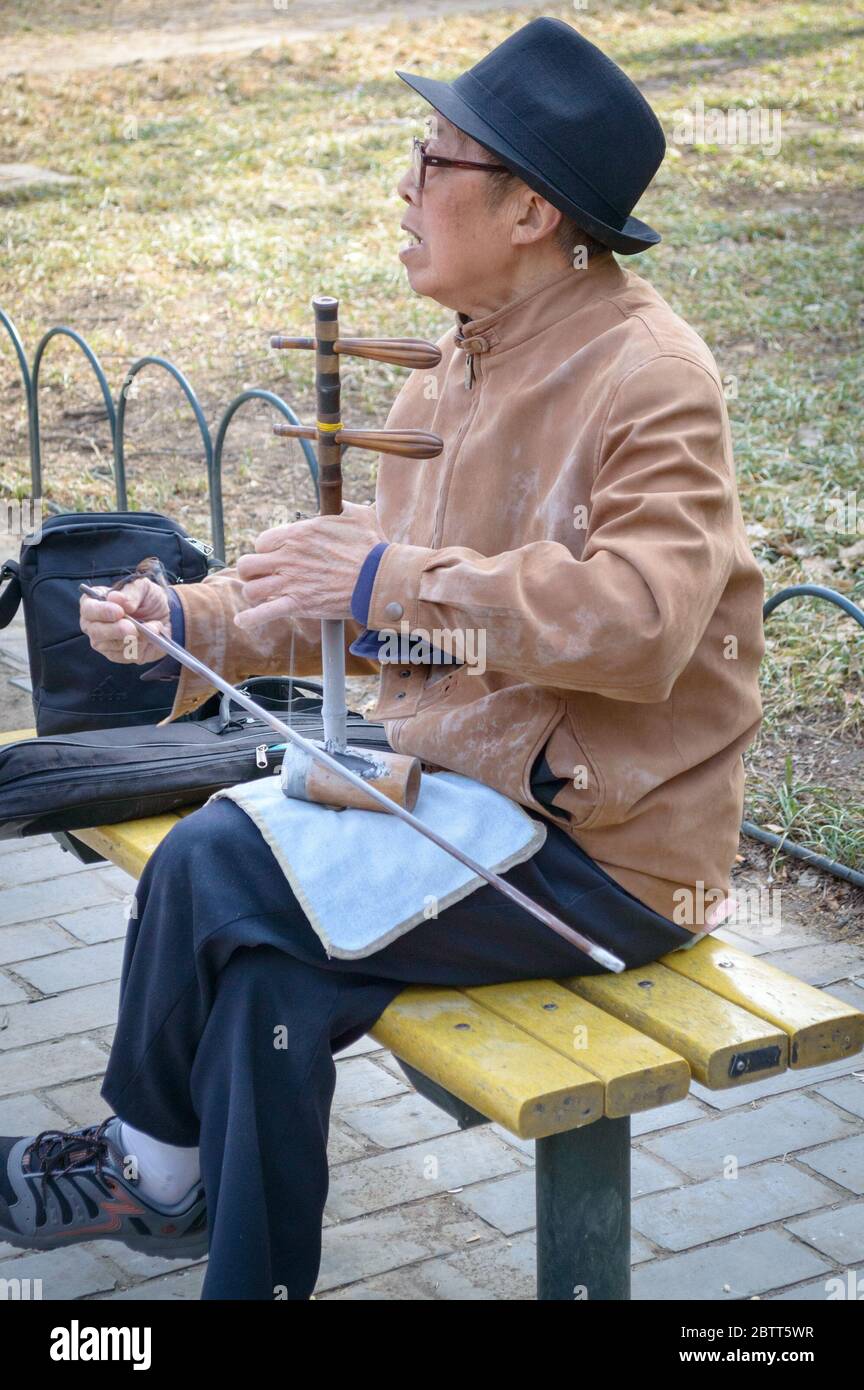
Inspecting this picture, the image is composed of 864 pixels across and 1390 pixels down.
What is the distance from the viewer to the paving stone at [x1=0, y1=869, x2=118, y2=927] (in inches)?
150

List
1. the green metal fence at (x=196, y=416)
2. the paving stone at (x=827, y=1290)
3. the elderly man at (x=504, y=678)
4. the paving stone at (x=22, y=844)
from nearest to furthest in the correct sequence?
the elderly man at (x=504, y=678), the paving stone at (x=827, y=1290), the paving stone at (x=22, y=844), the green metal fence at (x=196, y=416)

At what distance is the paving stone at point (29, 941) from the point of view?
3.63m

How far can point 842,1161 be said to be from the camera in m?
2.93

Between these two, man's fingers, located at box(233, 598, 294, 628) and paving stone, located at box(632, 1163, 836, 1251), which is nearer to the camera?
man's fingers, located at box(233, 598, 294, 628)

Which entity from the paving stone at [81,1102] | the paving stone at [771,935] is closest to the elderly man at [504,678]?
the paving stone at [81,1102]

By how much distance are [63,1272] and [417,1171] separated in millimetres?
638

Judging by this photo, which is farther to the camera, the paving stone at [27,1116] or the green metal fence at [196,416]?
the green metal fence at [196,416]

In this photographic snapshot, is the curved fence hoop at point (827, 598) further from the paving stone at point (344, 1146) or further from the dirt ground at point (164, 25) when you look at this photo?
the dirt ground at point (164, 25)

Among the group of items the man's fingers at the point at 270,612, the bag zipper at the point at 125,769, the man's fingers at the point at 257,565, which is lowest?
the bag zipper at the point at 125,769

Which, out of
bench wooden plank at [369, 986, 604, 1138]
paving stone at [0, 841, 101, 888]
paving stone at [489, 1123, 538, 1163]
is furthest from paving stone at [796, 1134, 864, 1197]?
paving stone at [0, 841, 101, 888]

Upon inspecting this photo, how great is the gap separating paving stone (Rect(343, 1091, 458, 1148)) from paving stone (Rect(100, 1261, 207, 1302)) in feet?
1.56

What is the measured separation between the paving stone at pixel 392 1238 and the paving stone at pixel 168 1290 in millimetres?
201

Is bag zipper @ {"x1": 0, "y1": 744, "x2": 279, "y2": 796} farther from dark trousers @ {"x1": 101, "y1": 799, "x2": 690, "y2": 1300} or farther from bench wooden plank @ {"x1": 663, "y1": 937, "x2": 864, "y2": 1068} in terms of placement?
bench wooden plank @ {"x1": 663, "y1": 937, "x2": 864, "y2": 1068}
